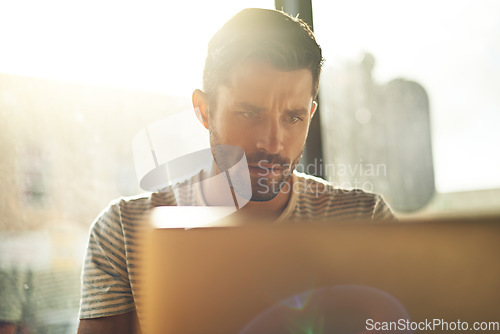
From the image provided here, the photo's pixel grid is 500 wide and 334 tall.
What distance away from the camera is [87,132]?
1.44m

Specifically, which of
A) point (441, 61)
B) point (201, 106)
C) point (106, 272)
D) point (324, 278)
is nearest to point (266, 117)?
point (201, 106)

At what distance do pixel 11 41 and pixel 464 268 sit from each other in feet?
4.57

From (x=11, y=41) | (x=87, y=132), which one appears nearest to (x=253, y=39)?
(x=87, y=132)

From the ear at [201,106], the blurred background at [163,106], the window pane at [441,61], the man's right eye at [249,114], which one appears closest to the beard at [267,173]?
the man's right eye at [249,114]

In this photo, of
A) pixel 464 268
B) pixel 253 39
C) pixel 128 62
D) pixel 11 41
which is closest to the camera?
pixel 464 268

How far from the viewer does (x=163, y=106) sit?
1576 millimetres

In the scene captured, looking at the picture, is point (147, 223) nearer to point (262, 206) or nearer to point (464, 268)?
point (464, 268)

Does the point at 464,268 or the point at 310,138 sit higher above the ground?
the point at 310,138

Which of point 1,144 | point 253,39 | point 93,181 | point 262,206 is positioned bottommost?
point 262,206

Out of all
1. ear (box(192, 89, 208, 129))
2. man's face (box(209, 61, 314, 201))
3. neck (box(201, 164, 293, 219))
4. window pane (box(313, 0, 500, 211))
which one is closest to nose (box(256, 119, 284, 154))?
man's face (box(209, 61, 314, 201))

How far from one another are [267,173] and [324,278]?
756 millimetres

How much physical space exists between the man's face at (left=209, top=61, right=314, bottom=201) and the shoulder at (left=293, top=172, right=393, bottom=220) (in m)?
0.09

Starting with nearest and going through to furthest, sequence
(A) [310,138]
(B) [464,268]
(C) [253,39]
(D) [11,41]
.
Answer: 1. (B) [464,268]
2. (C) [253,39]
3. (D) [11,41]
4. (A) [310,138]

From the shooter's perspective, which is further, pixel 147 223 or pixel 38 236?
pixel 38 236
